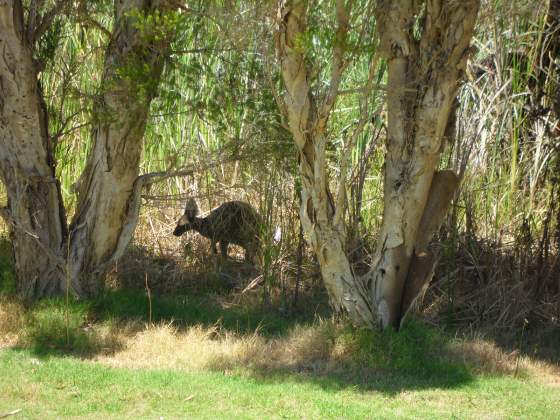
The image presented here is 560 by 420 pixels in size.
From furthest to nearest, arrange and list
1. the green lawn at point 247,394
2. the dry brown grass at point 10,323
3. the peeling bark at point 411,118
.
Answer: the dry brown grass at point 10,323 → the peeling bark at point 411,118 → the green lawn at point 247,394

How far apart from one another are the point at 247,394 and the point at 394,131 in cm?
289

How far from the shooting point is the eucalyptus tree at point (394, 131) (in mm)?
7586

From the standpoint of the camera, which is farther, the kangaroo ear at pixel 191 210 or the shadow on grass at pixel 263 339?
the kangaroo ear at pixel 191 210

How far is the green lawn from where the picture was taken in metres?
6.52

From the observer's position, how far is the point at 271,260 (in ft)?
33.2

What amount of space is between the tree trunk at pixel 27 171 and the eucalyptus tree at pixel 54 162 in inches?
0.4

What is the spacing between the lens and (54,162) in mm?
9242

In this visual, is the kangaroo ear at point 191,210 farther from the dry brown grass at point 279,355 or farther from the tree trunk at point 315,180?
the tree trunk at point 315,180

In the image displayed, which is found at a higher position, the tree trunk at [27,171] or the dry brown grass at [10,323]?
the tree trunk at [27,171]

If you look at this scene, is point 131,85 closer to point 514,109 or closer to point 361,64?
point 361,64

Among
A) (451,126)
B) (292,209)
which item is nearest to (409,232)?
(451,126)

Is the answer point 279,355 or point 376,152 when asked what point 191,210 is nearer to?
point 376,152

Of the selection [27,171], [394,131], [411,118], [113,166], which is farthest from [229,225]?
[411,118]

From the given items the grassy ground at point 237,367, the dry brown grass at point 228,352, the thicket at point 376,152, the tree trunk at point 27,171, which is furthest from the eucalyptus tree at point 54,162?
the dry brown grass at point 228,352
